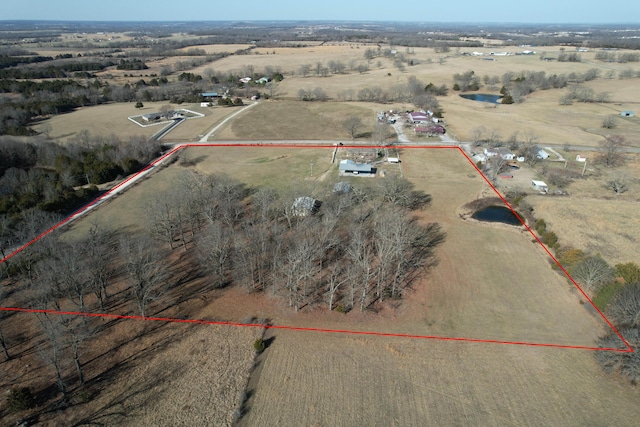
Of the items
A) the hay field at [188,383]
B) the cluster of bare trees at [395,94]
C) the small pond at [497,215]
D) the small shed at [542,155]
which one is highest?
the cluster of bare trees at [395,94]

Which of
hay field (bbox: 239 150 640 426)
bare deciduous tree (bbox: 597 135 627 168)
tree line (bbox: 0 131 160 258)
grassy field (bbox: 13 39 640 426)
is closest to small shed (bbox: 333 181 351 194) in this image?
grassy field (bbox: 13 39 640 426)

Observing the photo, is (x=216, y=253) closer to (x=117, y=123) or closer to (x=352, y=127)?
(x=352, y=127)

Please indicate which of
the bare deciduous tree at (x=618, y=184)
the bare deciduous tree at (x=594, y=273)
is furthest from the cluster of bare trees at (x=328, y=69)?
the bare deciduous tree at (x=594, y=273)

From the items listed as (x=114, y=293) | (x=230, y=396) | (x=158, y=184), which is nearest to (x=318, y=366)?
(x=230, y=396)

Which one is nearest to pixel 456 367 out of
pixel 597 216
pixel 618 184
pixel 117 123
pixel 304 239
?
pixel 304 239

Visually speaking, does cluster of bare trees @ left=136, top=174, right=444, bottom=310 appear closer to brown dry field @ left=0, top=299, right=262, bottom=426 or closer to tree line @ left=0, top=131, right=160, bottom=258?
brown dry field @ left=0, top=299, right=262, bottom=426

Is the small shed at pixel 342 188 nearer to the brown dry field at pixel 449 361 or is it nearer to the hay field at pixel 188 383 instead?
the brown dry field at pixel 449 361

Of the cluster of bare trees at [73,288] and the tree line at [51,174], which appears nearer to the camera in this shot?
the cluster of bare trees at [73,288]
